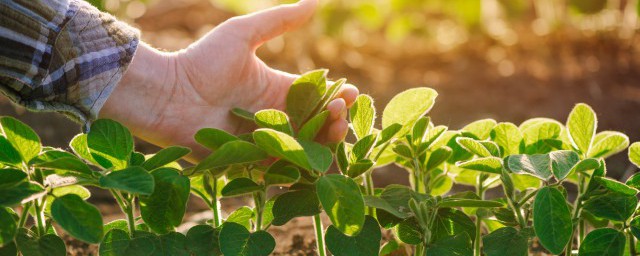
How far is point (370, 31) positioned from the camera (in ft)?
21.5

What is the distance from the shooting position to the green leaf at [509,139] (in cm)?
168

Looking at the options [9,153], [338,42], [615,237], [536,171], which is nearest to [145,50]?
[9,153]

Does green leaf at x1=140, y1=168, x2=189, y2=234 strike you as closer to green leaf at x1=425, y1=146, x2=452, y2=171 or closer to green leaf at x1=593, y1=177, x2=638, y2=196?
green leaf at x1=425, y1=146, x2=452, y2=171

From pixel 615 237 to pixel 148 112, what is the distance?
3.62 feet

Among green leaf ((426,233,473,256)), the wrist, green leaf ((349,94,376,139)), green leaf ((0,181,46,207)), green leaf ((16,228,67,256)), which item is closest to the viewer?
green leaf ((0,181,46,207))

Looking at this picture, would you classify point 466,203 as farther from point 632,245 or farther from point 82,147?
point 82,147

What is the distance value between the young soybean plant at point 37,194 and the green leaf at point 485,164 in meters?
0.64

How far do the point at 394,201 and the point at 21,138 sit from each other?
66 cm

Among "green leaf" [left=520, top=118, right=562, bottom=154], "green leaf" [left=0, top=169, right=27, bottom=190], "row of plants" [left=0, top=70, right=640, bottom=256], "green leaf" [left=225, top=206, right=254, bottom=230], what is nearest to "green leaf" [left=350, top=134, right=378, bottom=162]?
"row of plants" [left=0, top=70, right=640, bottom=256]

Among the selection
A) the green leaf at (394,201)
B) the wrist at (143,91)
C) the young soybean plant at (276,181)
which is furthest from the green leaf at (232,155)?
the wrist at (143,91)

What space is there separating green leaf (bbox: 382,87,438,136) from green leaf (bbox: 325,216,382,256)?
24cm

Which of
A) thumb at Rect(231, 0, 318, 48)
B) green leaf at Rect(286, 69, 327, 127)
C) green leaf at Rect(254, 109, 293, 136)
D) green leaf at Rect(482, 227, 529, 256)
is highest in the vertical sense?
thumb at Rect(231, 0, 318, 48)

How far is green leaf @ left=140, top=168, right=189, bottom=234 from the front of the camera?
4.67 ft

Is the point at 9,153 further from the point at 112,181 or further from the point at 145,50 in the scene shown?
the point at 145,50
